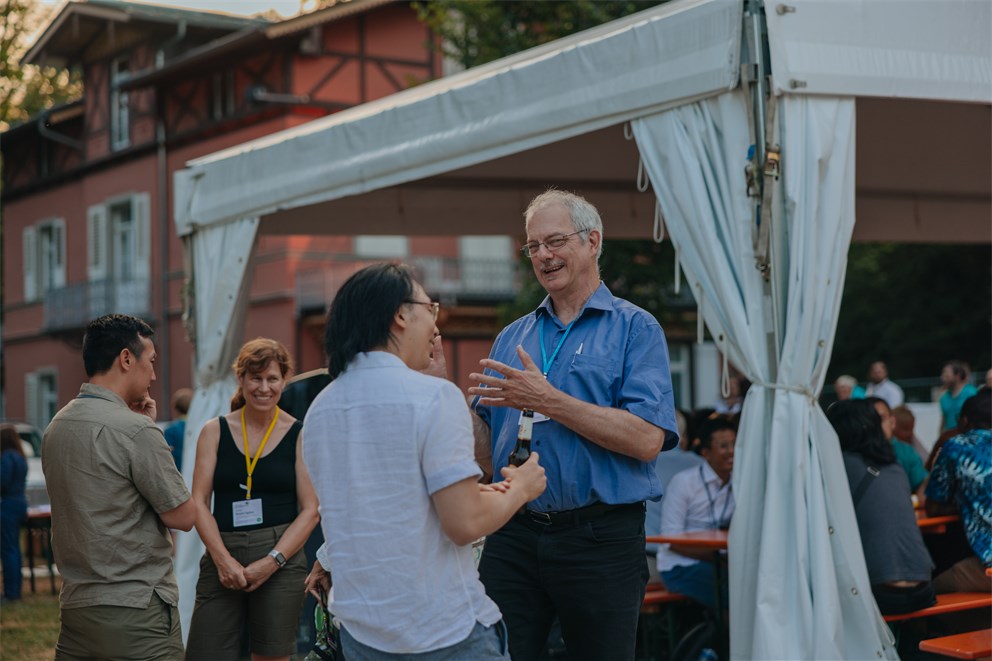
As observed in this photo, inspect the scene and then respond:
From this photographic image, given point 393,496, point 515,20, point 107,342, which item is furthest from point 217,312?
point 515,20

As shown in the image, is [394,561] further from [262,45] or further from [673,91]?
[262,45]

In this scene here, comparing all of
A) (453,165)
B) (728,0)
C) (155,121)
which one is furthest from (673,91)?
(155,121)

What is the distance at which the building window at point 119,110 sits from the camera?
2766cm

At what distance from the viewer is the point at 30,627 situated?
908 centimetres

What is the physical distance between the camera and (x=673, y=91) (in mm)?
4902

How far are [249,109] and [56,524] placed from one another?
20.8m

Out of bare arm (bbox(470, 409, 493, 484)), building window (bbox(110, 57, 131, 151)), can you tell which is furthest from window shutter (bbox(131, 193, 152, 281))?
bare arm (bbox(470, 409, 493, 484))

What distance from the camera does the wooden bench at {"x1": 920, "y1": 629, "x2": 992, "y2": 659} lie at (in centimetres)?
475

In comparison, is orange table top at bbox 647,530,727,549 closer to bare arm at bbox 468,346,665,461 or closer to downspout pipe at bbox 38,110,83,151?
bare arm at bbox 468,346,665,461

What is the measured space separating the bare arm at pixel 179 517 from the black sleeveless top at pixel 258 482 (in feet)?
3.43

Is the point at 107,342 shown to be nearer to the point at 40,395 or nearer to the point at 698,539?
the point at 698,539

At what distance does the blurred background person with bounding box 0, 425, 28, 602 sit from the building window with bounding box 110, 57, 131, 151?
675 inches

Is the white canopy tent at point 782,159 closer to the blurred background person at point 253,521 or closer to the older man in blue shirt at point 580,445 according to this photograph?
the older man in blue shirt at point 580,445

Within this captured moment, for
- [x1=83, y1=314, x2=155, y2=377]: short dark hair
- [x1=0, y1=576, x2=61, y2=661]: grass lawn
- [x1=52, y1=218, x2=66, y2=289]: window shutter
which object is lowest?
[x1=0, y1=576, x2=61, y2=661]: grass lawn
